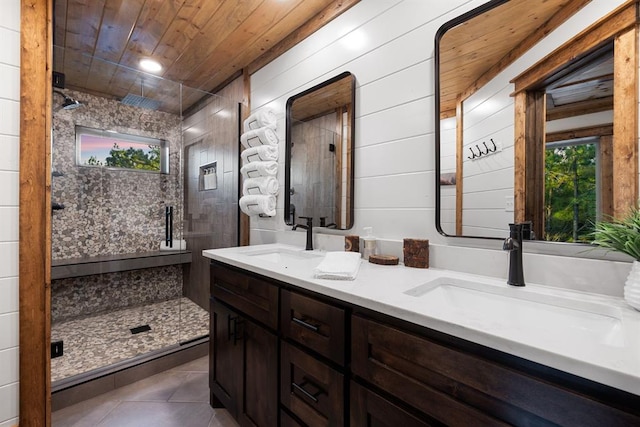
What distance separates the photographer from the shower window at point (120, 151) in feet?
9.45

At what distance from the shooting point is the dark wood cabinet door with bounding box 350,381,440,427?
748 millimetres

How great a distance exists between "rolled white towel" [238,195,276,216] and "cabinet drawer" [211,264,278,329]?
22.2 inches

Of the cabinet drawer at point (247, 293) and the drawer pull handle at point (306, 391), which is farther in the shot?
the cabinet drawer at point (247, 293)

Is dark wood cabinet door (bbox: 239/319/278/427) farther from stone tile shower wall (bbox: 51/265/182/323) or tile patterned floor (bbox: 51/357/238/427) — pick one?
stone tile shower wall (bbox: 51/265/182/323)

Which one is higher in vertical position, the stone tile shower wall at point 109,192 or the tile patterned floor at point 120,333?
the stone tile shower wall at point 109,192

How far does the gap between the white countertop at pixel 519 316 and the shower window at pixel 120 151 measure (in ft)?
Answer: 8.85

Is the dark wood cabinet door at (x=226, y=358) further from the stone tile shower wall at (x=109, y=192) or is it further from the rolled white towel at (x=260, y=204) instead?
the stone tile shower wall at (x=109, y=192)

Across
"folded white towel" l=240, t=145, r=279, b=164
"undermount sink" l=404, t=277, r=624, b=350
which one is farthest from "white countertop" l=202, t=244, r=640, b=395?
"folded white towel" l=240, t=145, r=279, b=164

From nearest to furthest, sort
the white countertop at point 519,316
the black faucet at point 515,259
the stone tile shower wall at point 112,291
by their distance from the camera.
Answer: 1. the white countertop at point 519,316
2. the black faucet at point 515,259
3. the stone tile shower wall at point 112,291

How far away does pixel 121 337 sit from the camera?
249 cm

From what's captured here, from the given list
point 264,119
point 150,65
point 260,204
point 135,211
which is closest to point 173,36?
point 150,65

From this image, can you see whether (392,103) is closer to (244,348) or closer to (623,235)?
(623,235)

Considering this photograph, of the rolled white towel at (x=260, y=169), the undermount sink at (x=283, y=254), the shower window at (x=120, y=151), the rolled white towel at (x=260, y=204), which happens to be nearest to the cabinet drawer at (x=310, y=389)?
the undermount sink at (x=283, y=254)

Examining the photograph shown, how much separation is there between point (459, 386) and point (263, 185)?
1.75 metres
